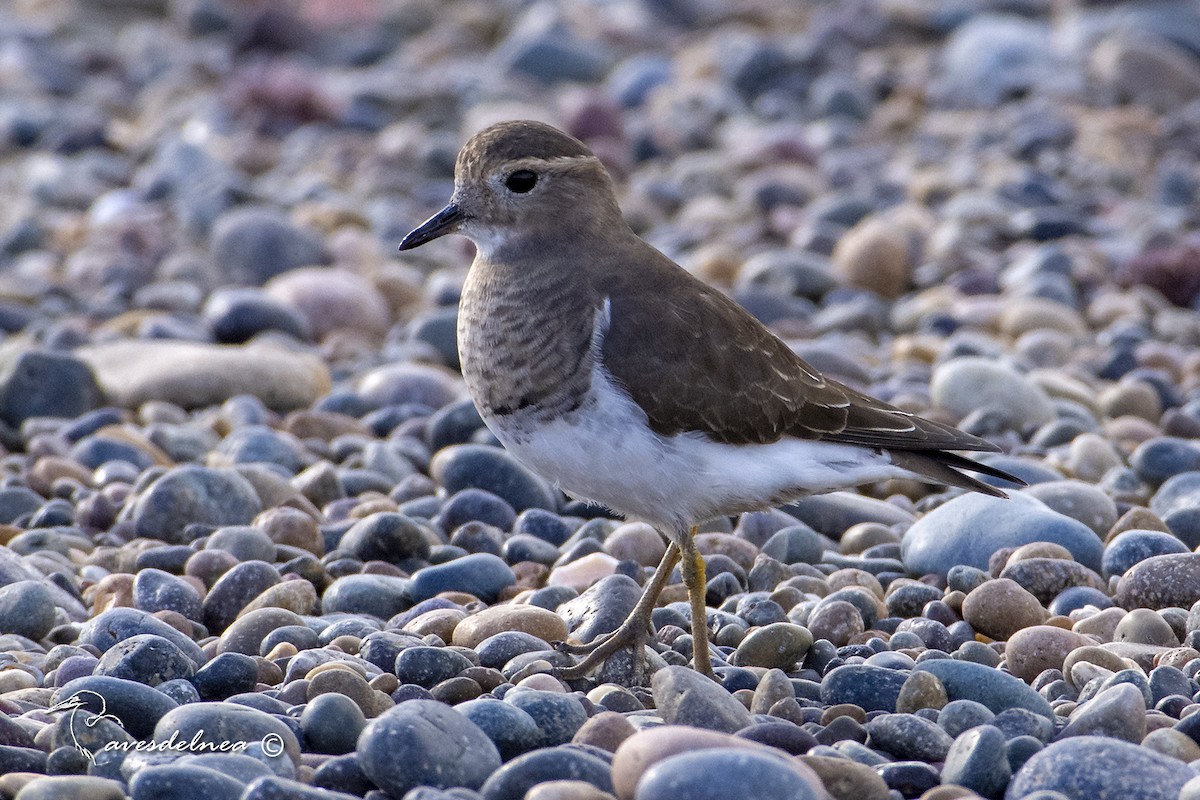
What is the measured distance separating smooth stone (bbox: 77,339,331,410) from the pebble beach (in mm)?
22

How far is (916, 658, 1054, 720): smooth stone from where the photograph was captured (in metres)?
4.93

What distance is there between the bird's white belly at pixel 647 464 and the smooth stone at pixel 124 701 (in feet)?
5.10

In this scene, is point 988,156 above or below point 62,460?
above

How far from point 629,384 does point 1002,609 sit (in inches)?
66.3

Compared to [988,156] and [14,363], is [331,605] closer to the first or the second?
[14,363]

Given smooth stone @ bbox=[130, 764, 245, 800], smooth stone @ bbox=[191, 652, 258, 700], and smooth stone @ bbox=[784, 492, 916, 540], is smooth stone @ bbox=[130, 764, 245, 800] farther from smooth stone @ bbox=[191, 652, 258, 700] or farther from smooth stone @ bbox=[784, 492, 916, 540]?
smooth stone @ bbox=[784, 492, 916, 540]

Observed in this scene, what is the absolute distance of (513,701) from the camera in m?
4.74

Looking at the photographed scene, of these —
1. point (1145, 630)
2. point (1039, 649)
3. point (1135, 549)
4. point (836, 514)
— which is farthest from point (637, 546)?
point (1145, 630)

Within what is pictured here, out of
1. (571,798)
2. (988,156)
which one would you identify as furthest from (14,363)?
(988,156)

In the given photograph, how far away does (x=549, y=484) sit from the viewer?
300 inches

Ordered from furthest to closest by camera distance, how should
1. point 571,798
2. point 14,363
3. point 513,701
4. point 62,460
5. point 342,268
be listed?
1. point 342,268
2. point 14,363
3. point 62,460
4. point 513,701
5. point 571,798

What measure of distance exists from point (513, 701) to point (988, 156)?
35.7ft

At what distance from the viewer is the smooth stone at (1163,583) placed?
5.87m

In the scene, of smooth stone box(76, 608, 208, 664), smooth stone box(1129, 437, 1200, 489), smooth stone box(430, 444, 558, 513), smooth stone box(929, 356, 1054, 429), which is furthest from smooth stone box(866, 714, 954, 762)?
smooth stone box(929, 356, 1054, 429)
